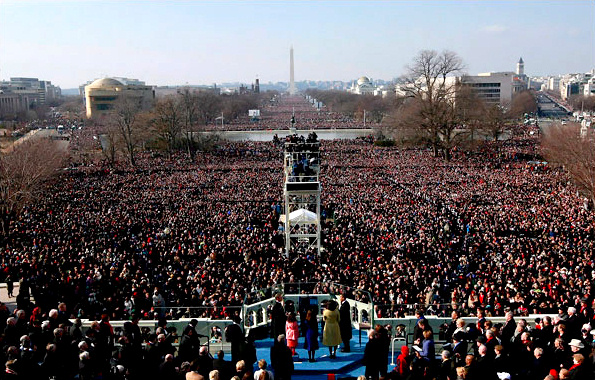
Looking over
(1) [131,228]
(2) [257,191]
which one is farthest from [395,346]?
(2) [257,191]

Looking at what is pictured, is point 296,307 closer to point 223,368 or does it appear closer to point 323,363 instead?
point 323,363

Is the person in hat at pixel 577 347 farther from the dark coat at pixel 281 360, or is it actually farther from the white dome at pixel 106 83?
the white dome at pixel 106 83

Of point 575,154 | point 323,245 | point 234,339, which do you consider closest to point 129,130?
point 323,245

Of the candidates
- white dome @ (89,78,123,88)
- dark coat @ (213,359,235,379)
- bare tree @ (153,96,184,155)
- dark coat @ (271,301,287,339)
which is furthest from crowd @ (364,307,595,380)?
white dome @ (89,78,123,88)

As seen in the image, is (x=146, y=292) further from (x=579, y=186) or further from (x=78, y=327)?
(x=579, y=186)

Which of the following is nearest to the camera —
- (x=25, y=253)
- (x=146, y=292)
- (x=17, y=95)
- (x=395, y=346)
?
(x=395, y=346)

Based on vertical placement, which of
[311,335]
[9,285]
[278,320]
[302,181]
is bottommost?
[9,285]
